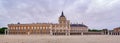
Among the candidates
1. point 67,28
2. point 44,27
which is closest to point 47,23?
point 44,27

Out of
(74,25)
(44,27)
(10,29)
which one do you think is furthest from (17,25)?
(74,25)

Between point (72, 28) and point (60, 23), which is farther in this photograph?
point (72, 28)

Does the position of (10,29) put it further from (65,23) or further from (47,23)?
(65,23)

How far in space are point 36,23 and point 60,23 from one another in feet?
41.3

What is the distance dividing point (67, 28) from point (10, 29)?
28960 millimetres

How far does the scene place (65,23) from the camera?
11606 centimetres

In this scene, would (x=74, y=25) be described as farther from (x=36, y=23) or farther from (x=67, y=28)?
(x=36, y=23)

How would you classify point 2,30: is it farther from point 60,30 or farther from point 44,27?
point 60,30

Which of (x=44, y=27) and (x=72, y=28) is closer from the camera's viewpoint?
(x=44, y=27)

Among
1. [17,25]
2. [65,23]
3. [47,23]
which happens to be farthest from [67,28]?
[17,25]

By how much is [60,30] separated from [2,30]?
2965 cm

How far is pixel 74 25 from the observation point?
128375 millimetres

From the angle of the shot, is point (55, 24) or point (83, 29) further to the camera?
point (83, 29)

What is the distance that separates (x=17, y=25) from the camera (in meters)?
118
